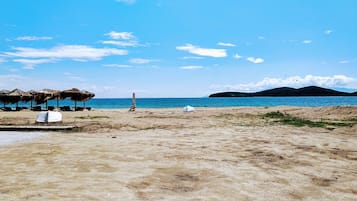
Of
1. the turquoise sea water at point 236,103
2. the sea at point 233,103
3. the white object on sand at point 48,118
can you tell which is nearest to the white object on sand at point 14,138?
the white object on sand at point 48,118

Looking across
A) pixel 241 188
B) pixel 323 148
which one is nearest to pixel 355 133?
pixel 323 148

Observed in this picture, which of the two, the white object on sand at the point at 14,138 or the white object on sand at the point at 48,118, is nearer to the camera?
the white object on sand at the point at 14,138

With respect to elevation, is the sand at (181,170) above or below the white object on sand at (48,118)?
below

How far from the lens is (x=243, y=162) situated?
21.3ft

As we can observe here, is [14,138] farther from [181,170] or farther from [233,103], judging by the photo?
[233,103]

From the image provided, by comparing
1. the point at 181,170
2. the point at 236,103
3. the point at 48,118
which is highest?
the point at 236,103

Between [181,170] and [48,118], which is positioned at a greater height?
[48,118]

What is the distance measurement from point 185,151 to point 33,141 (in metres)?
4.55

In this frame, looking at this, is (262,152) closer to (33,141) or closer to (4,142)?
(33,141)

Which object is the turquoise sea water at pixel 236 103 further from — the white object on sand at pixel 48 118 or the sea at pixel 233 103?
the white object on sand at pixel 48 118

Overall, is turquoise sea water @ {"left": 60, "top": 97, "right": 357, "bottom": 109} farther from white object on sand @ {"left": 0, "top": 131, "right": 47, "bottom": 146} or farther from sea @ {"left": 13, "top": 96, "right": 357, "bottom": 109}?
white object on sand @ {"left": 0, "top": 131, "right": 47, "bottom": 146}

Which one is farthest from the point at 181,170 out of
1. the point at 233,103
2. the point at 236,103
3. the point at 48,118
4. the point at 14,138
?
the point at 233,103

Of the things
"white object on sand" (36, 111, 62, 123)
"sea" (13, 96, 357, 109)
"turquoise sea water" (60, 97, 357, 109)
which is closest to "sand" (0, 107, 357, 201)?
"white object on sand" (36, 111, 62, 123)

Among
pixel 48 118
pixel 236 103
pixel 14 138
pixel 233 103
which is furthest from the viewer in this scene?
pixel 233 103
